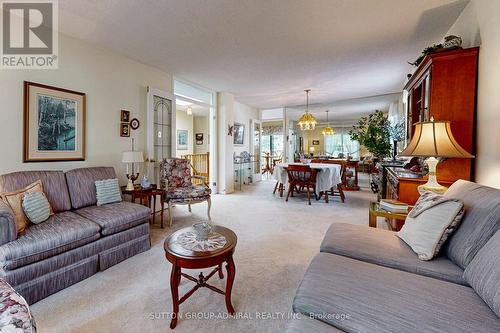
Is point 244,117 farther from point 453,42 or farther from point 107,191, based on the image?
point 453,42

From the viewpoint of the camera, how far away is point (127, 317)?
1601 mm

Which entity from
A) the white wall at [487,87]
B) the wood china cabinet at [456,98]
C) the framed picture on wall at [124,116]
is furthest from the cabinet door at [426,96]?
the framed picture on wall at [124,116]

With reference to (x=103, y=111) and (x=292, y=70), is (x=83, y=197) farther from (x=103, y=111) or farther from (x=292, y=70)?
(x=292, y=70)

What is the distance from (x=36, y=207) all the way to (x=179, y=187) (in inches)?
75.8

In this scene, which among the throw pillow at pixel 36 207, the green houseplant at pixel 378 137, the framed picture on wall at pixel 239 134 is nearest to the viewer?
the throw pillow at pixel 36 207

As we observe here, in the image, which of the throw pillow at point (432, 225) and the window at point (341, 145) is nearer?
the throw pillow at point (432, 225)

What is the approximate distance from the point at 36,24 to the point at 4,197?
1912mm

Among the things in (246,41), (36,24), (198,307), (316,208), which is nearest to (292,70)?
(246,41)

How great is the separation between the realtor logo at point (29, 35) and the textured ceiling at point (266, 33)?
0.48 ft

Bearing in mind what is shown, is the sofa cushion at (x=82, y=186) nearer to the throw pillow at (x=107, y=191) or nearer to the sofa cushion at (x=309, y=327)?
the throw pillow at (x=107, y=191)

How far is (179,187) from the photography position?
385 centimetres

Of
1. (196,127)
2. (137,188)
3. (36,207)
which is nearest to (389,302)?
(36,207)

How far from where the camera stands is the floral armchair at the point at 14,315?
2.88 feet

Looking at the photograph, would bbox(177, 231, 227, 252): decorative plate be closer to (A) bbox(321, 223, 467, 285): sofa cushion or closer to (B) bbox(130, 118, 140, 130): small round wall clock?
(A) bbox(321, 223, 467, 285): sofa cushion
